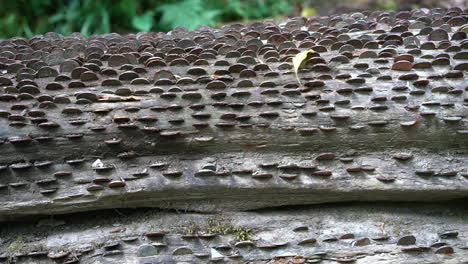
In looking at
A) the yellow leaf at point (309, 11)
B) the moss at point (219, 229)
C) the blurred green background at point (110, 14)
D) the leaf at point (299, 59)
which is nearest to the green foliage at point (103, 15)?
the blurred green background at point (110, 14)

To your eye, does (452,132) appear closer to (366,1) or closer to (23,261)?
(23,261)

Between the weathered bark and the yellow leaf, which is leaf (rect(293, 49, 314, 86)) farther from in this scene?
the yellow leaf

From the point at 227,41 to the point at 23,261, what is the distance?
4.78 ft

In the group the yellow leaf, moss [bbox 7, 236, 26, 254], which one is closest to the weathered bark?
moss [bbox 7, 236, 26, 254]

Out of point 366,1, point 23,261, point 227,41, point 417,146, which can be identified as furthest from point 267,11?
point 23,261

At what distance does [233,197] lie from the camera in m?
2.03

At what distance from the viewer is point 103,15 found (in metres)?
A: 4.95

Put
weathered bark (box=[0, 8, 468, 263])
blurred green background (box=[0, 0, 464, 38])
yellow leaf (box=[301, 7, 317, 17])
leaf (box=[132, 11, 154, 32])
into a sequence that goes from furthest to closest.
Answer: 1. yellow leaf (box=[301, 7, 317, 17])
2. blurred green background (box=[0, 0, 464, 38])
3. leaf (box=[132, 11, 154, 32])
4. weathered bark (box=[0, 8, 468, 263])

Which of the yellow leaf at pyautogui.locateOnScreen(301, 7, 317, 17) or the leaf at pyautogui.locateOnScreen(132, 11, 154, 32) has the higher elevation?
the yellow leaf at pyautogui.locateOnScreen(301, 7, 317, 17)

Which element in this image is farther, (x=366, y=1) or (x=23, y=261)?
(x=366, y=1)

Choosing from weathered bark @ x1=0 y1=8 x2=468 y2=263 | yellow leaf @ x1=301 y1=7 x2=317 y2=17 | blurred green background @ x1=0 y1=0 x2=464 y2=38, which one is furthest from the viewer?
yellow leaf @ x1=301 y1=7 x2=317 y2=17

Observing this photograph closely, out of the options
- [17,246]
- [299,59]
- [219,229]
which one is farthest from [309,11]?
[17,246]

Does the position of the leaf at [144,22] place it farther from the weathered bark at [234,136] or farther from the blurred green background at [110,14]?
the weathered bark at [234,136]

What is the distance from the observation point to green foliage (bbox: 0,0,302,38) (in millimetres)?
4914
